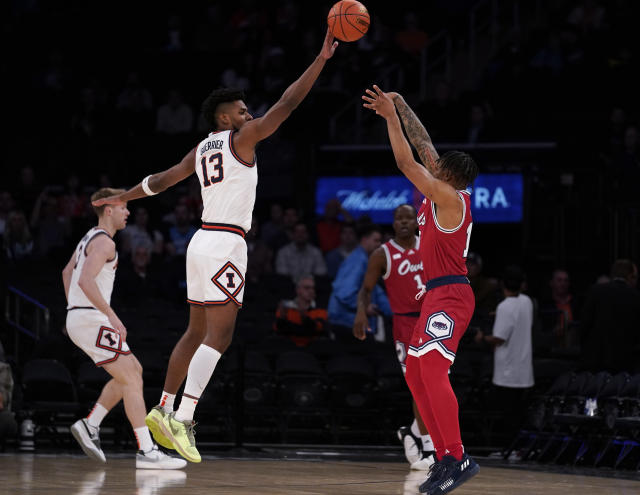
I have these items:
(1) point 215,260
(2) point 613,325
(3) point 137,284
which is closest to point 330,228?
(3) point 137,284

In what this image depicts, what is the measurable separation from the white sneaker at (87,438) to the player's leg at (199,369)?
1.49 meters

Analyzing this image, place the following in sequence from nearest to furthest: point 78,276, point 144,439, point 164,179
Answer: point 164,179
point 144,439
point 78,276

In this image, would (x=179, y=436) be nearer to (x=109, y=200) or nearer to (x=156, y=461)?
(x=156, y=461)

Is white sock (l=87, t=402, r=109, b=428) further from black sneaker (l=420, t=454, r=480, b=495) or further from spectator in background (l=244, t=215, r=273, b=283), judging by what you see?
spectator in background (l=244, t=215, r=273, b=283)

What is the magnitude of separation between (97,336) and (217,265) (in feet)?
6.00

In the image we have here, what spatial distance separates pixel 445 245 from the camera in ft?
22.8

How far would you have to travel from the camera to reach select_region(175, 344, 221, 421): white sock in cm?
768

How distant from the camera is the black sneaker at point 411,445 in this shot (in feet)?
31.9

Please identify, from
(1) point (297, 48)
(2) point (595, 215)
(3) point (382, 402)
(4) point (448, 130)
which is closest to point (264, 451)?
(3) point (382, 402)

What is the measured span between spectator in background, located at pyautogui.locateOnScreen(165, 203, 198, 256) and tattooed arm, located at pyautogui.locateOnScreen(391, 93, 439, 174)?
27.1 ft

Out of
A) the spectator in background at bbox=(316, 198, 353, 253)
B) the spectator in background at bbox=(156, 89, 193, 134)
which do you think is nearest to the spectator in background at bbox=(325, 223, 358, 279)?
the spectator in background at bbox=(316, 198, 353, 253)

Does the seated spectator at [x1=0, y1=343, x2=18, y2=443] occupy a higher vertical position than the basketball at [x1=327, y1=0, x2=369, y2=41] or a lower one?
lower

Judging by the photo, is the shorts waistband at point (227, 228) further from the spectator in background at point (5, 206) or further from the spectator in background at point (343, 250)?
the spectator in background at point (5, 206)

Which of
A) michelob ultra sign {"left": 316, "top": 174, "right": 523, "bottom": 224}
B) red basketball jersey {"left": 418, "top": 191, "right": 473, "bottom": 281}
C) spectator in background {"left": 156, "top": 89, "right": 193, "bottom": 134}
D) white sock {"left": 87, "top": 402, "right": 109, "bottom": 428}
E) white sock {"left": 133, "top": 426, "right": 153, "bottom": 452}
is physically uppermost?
spectator in background {"left": 156, "top": 89, "right": 193, "bottom": 134}
